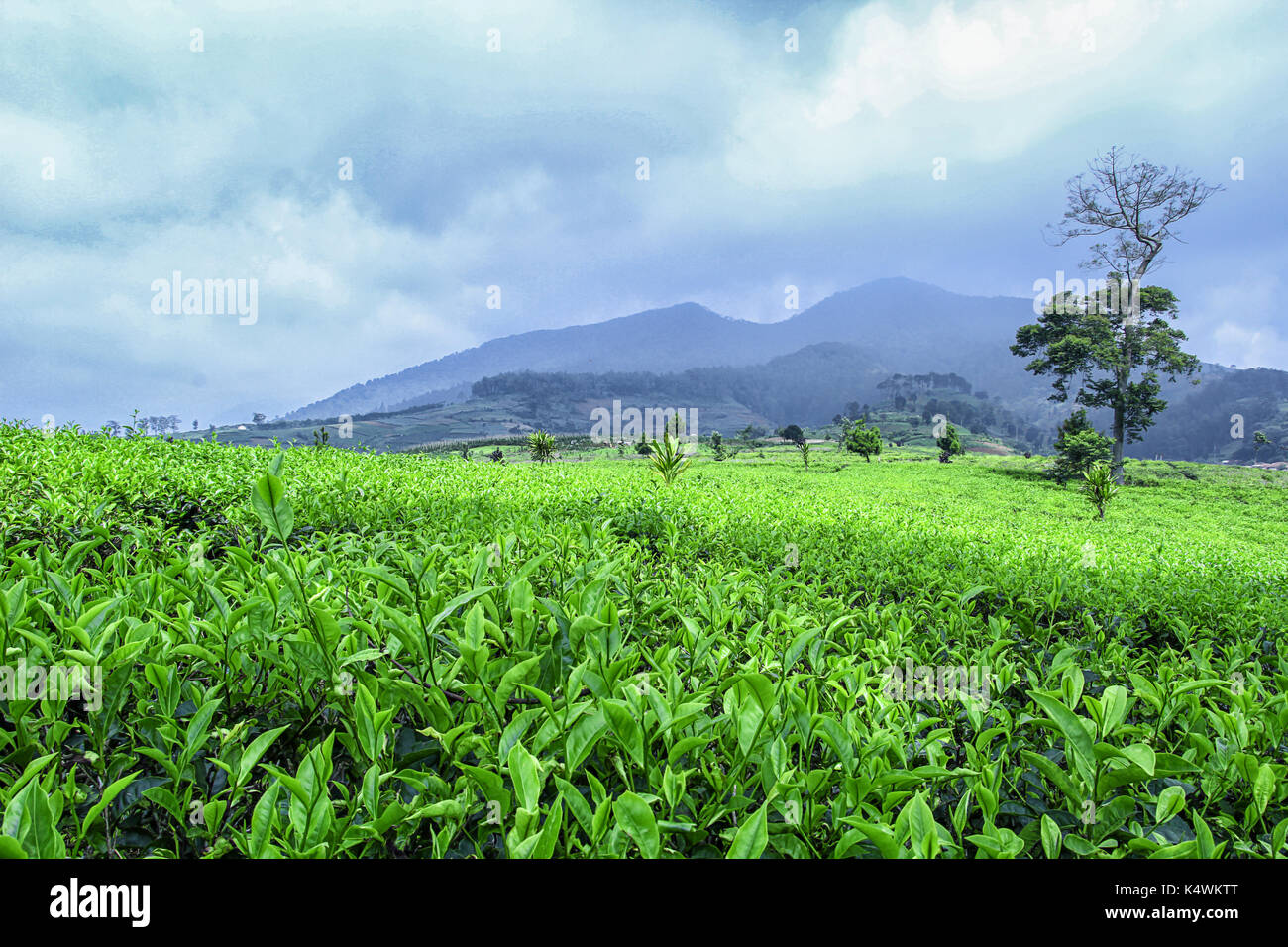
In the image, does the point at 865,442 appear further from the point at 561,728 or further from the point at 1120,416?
the point at 561,728

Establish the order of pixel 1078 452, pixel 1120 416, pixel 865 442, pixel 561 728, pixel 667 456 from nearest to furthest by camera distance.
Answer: pixel 561 728 → pixel 667 456 → pixel 1078 452 → pixel 1120 416 → pixel 865 442

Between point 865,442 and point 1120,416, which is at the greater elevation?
point 1120,416

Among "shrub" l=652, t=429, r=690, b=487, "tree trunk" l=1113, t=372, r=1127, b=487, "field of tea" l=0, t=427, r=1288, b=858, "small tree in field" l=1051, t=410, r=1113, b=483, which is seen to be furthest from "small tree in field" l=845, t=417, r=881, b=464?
"field of tea" l=0, t=427, r=1288, b=858

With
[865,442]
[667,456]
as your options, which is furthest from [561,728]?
[865,442]

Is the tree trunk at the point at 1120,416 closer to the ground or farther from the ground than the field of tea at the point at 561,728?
farther from the ground

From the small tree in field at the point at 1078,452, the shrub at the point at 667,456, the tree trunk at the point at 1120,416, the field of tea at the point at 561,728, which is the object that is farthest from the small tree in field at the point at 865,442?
the field of tea at the point at 561,728

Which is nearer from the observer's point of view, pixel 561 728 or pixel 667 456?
pixel 561 728

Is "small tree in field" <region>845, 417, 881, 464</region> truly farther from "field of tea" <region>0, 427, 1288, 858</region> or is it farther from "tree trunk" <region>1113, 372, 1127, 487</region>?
"field of tea" <region>0, 427, 1288, 858</region>

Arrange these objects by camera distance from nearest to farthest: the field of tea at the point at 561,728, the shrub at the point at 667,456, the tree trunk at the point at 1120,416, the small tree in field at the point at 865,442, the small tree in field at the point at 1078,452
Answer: the field of tea at the point at 561,728
the shrub at the point at 667,456
the small tree in field at the point at 1078,452
the tree trunk at the point at 1120,416
the small tree in field at the point at 865,442

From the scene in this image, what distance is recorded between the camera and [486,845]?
0.91 meters

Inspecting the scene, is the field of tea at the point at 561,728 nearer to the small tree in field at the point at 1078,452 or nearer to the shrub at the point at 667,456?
the shrub at the point at 667,456
